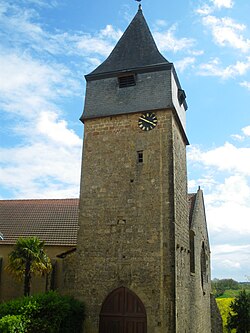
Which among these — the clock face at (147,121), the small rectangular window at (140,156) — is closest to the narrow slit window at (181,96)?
the clock face at (147,121)

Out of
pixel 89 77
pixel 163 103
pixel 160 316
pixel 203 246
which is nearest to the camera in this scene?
pixel 160 316

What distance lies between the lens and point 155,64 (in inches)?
680

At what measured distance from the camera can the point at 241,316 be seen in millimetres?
27375

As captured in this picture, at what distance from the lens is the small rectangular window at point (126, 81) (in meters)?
17.5

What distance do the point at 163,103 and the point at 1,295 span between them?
1490 cm

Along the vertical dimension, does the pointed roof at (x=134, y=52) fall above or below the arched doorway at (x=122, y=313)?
above

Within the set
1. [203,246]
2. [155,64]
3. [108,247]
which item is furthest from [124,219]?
[203,246]

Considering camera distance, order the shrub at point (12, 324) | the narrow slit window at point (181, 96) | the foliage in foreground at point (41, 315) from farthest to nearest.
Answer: the narrow slit window at point (181, 96) < the foliage in foreground at point (41, 315) < the shrub at point (12, 324)

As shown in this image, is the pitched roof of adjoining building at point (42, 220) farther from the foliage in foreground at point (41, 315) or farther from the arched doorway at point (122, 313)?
the foliage in foreground at point (41, 315)

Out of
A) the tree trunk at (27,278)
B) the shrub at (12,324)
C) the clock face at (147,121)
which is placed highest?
the clock face at (147,121)

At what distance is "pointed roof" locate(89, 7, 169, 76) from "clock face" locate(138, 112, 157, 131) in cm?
268

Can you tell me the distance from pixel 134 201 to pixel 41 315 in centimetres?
588

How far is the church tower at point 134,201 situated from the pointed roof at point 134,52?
0.23ft

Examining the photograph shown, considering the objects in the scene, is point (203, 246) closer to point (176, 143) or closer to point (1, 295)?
point (176, 143)
